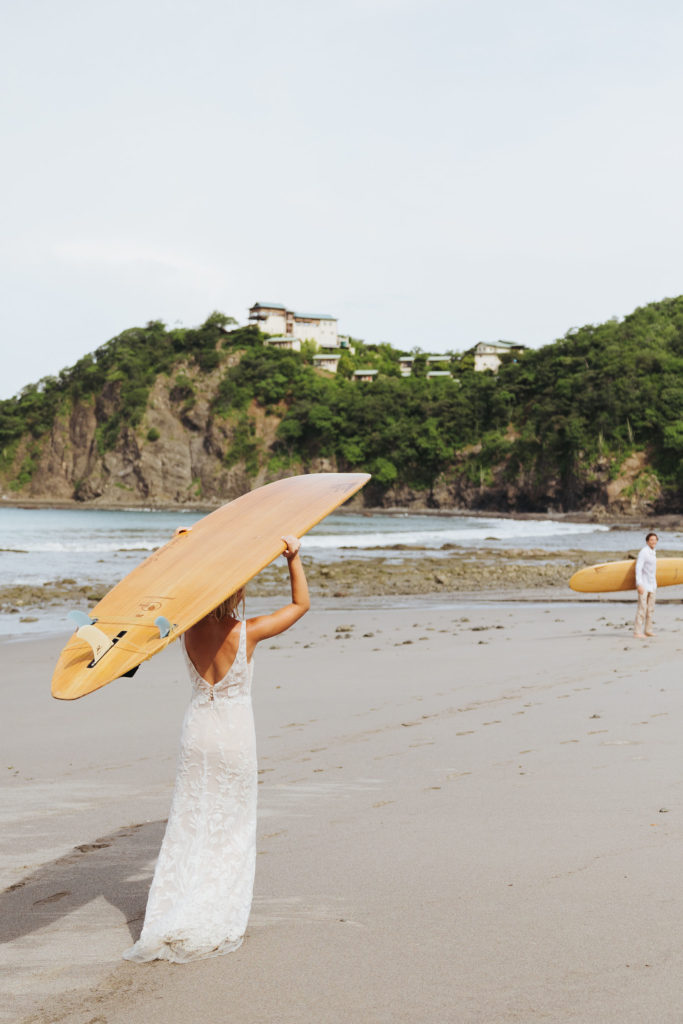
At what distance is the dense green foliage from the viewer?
66.1 metres

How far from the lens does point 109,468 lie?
92188 millimetres

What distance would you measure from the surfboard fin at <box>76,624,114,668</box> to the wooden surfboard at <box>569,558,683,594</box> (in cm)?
926

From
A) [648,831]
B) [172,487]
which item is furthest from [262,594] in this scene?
[172,487]

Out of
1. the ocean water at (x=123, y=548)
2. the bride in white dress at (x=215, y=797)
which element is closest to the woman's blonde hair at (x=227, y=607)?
the bride in white dress at (x=215, y=797)

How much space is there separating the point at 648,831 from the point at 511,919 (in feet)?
3.70

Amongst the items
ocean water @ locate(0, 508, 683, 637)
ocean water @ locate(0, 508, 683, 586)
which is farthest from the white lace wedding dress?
ocean water @ locate(0, 508, 683, 586)

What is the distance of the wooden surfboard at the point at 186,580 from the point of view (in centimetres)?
303

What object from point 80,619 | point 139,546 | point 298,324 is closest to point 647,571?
point 80,619

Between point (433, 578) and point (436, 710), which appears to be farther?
point (433, 578)

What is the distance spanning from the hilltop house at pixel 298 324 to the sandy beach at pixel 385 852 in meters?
108

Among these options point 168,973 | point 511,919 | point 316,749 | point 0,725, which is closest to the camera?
point 168,973

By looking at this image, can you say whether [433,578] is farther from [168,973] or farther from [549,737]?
[168,973]

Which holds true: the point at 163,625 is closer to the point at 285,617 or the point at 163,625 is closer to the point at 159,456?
the point at 285,617

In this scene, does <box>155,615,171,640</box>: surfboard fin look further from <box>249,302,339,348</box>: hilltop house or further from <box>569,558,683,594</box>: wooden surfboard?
<box>249,302,339,348</box>: hilltop house
